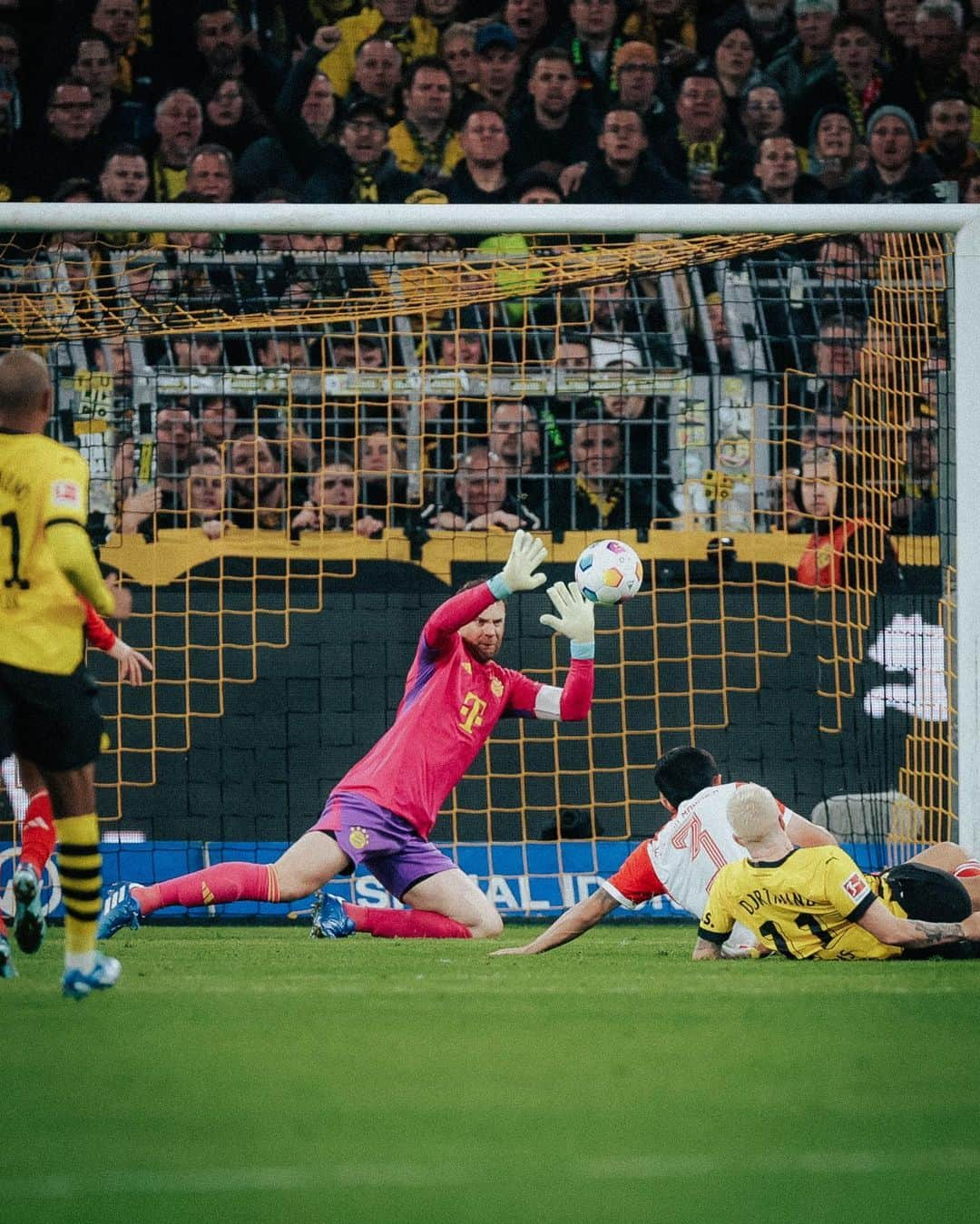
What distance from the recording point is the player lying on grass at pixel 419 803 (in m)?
6.56

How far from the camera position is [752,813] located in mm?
5438

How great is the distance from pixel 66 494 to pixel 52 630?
0.35 meters

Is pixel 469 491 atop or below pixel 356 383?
below

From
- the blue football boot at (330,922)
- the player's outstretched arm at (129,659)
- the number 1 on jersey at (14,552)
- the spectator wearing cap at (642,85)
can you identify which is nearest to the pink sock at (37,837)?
the blue football boot at (330,922)

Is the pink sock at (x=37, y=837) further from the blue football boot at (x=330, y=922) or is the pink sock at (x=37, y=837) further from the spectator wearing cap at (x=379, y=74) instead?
the spectator wearing cap at (x=379, y=74)

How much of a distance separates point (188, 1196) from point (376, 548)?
608 centimetres

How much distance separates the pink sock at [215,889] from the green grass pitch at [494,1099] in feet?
4.71

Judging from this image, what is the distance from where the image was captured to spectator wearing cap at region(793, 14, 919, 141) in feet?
37.8

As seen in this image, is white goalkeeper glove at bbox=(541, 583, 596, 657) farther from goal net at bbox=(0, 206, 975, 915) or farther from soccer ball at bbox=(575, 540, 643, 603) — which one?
goal net at bbox=(0, 206, 975, 915)

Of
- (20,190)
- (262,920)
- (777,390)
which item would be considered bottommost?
(262,920)

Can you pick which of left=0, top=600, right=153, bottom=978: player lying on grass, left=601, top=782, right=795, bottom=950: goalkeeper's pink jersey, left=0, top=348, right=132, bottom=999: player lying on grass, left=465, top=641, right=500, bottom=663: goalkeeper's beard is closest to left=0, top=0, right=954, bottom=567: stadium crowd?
left=465, top=641, right=500, bottom=663: goalkeeper's beard

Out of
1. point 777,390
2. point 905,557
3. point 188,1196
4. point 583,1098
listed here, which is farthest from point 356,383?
point 188,1196

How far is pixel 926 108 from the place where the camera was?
37.7 feet

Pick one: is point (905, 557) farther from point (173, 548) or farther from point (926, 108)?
point (926, 108)
